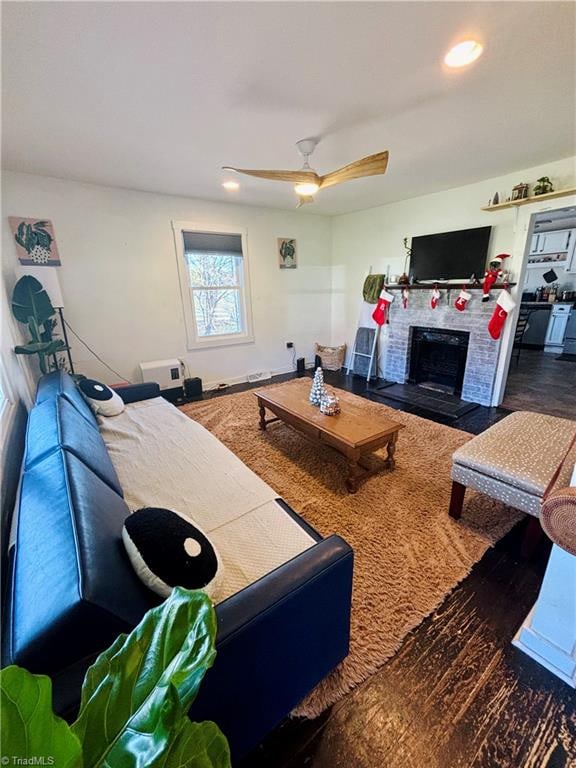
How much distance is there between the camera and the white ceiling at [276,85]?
1268 millimetres

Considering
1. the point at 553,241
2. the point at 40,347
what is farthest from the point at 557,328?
the point at 40,347

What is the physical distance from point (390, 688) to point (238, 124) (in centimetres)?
313

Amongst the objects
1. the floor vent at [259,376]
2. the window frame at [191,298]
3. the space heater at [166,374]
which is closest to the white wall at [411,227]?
the floor vent at [259,376]

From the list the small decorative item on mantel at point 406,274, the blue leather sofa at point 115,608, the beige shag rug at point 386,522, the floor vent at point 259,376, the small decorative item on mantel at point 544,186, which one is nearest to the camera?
the blue leather sofa at point 115,608

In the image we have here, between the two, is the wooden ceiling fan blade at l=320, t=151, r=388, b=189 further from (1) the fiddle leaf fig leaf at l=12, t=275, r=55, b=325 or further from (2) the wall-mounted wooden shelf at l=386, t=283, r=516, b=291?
(1) the fiddle leaf fig leaf at l=12, t=275, r=55, b=325

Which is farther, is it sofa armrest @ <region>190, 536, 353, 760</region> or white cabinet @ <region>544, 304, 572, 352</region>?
white cabinet @ <region>544, 304, 572, 352</region>

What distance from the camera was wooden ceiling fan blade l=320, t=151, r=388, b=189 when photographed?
189 cm

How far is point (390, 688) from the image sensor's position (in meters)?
1.19

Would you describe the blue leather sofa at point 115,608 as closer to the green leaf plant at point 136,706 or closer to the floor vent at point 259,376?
the green leaf plant at point 136,706

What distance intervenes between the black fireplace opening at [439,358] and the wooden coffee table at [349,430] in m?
2.07

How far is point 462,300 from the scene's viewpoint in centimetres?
365

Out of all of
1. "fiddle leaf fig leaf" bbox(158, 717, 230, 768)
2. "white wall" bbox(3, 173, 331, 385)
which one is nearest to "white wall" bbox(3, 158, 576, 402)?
"white wall" bbox(3, 173, 331, 385)

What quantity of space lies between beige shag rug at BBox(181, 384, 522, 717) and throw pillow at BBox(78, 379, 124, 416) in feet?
3.23

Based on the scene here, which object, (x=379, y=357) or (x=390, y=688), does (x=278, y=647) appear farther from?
(x=379, y=357)
